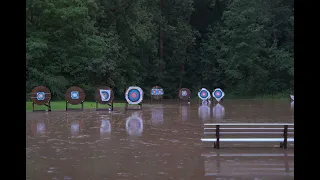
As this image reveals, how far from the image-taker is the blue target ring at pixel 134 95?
2120 cm

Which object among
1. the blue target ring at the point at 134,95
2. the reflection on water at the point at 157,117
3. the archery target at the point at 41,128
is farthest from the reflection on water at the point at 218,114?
the archery target at the point at 41,128

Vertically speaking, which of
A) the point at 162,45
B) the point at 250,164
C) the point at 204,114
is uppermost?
the point at 162,45

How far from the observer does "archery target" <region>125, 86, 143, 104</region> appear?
2108cm

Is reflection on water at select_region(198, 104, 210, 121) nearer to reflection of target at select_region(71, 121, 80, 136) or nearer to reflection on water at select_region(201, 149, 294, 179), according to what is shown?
reflection of target at select_region(71, 121, 80, 136)

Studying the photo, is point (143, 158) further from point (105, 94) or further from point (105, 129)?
point (105, 94)

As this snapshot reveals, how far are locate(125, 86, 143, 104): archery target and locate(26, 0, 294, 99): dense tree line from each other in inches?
379

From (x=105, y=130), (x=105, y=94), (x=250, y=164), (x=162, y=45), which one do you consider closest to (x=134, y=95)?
(x=105, y=94)

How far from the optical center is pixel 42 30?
98.3ft

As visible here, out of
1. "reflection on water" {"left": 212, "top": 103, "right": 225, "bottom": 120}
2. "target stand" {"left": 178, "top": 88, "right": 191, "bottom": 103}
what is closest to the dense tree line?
"target stand" {"left": 178, "top": 88, "right": 191, "bottom": 103}

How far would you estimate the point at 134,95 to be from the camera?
2138 cm

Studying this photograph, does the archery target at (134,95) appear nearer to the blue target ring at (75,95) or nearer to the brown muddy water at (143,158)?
the blue target ring at (75,95)
